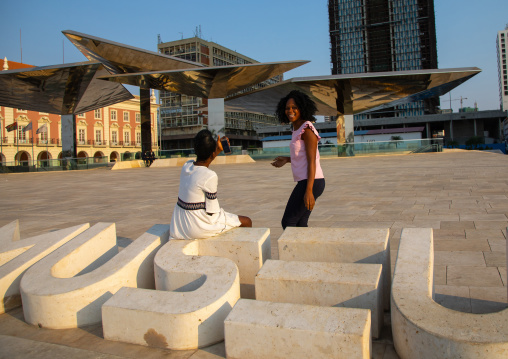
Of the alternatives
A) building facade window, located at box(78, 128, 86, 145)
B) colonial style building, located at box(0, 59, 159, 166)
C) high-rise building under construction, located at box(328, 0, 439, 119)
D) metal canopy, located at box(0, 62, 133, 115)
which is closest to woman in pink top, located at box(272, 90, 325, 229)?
metal canopy, located at box(0, 62, 133, 115)

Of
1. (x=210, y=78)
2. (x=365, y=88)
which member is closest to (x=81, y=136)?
(x=210, y=78)

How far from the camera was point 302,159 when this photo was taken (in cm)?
344

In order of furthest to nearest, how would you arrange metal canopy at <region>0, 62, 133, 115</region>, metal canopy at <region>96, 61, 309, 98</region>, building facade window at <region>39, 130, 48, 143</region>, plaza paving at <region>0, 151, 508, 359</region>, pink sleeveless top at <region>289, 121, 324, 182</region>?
building facade window at <region>39, 130, 48, 143</region>
metal canopy at <region>0, 62, 133, 115</region>
metal canopy at <region>96, 61, 309, 98</region>
pink sleeveless top at <region>289, 121, 324, 182</region>
plaza paving at <region>0, 151, 508, 359</region>

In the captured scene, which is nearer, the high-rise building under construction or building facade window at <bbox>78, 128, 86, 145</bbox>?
building facade window at <bbox>78, 128, 86, 145</bbox>

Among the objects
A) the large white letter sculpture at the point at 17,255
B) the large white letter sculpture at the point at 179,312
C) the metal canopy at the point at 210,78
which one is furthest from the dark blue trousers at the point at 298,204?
the metal canopy at the point at 210,78

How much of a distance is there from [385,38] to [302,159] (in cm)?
11021

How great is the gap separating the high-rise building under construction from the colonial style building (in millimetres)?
54824

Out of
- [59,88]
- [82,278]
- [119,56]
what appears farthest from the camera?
[59,88]

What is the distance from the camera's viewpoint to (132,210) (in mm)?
7492

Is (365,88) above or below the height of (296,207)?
above

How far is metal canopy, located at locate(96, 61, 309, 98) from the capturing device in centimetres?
2281

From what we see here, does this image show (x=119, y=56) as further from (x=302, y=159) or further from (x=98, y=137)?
(x=98, y=137)

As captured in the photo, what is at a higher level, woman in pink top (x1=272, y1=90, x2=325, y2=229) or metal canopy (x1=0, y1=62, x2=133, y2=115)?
metal canopy (x1=0, y1=62, x2=133, y2=115)

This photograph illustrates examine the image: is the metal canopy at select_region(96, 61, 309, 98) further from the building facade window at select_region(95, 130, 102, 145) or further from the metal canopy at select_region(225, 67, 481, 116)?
the building facade window at select_region(95, 130, 102, 145)
